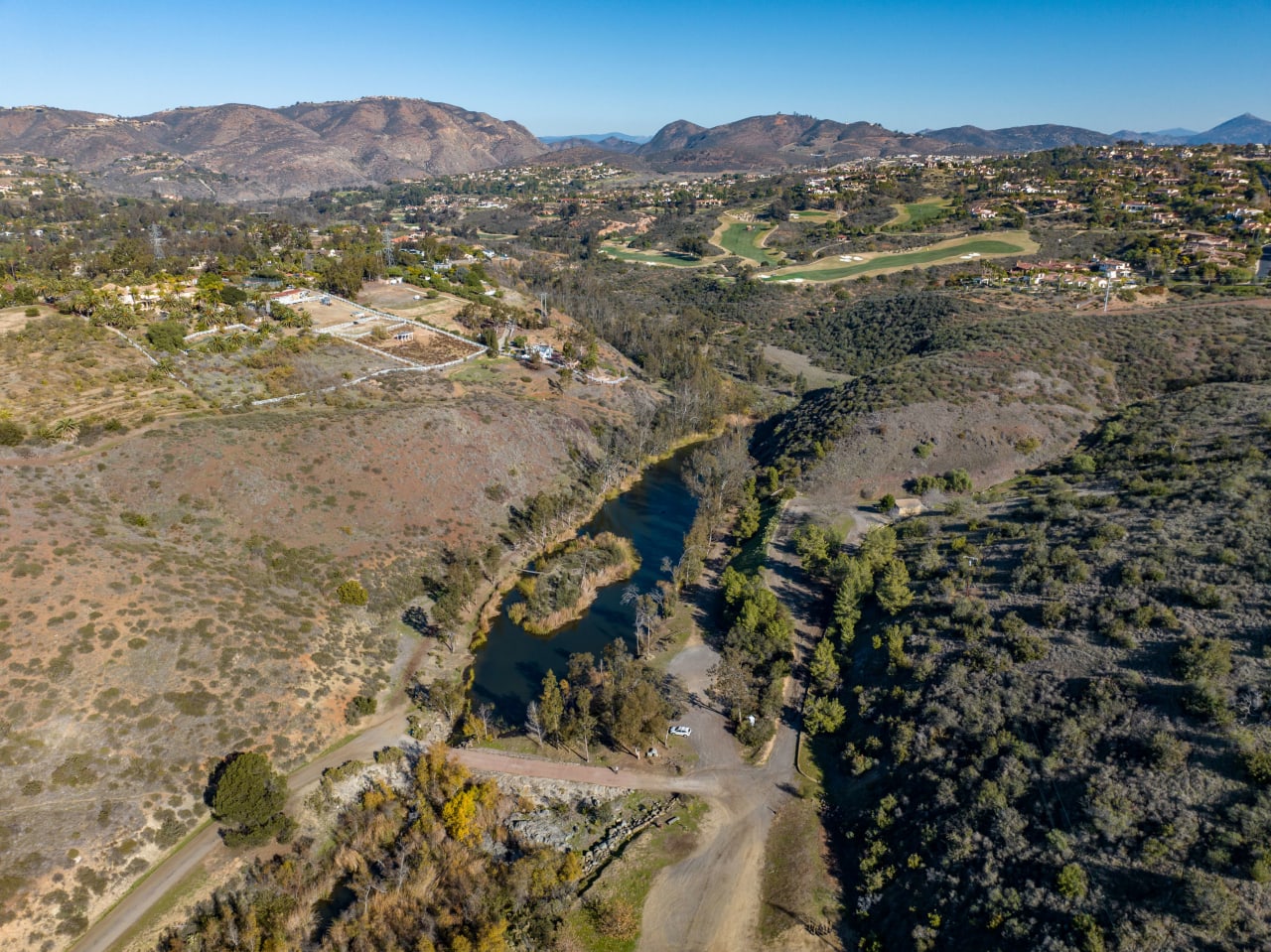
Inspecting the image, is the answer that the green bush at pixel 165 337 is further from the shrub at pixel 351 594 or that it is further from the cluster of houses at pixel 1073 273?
the cluster of houses at pixel 1073 273

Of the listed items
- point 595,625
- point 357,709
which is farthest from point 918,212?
point 357,709

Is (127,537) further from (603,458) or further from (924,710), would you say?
(924,710)

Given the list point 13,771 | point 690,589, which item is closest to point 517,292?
point 690,589

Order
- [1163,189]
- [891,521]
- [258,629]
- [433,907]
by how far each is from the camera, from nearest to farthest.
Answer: [433,907] → [258,629] → [891,521] → [1163,189]

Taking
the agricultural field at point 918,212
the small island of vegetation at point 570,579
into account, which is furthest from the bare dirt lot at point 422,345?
the agricultural field at point 918,212

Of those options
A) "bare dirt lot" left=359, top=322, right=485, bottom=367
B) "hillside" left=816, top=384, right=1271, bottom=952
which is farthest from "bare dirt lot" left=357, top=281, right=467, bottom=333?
"hillside" left=816, top=384, right=1271, bottom=952

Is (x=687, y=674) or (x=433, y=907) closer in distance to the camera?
(x=433, y=907)

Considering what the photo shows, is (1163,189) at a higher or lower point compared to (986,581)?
higher
